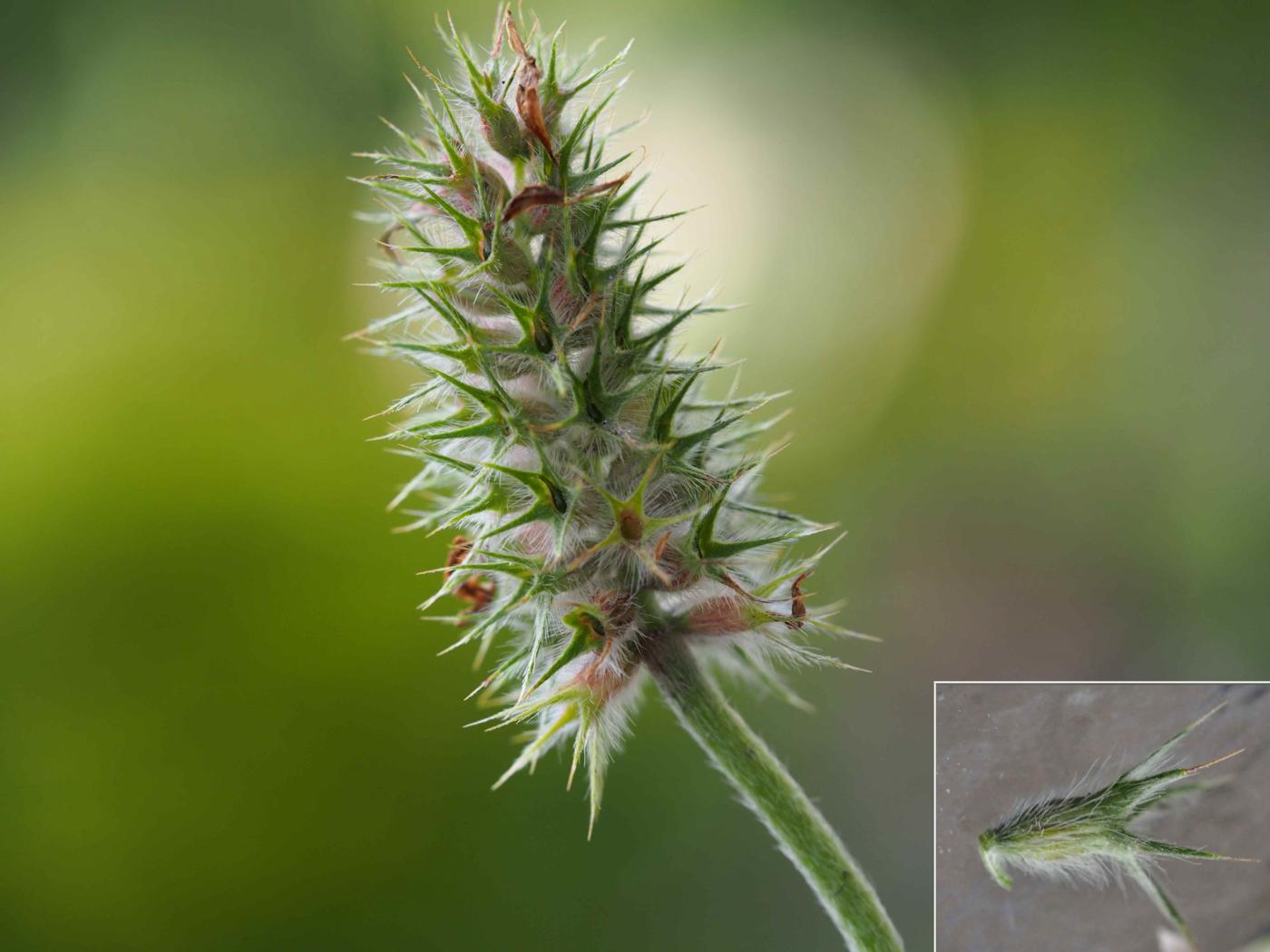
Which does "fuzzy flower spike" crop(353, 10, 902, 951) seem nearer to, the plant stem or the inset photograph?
the plant stem

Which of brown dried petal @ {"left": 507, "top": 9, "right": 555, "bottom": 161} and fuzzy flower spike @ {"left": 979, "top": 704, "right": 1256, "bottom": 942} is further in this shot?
fuzzy flower spike @ {"left": 979, "top": 704, "right": 1256, "bottom": 942}

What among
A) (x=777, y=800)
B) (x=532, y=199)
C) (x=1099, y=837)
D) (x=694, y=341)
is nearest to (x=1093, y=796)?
(x=1099, y=837)

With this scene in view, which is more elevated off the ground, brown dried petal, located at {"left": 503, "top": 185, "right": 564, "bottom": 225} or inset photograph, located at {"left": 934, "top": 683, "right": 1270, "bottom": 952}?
brown dried petal, located at {"left": 503, "top": 185, "right": 564, "bottom": 225}

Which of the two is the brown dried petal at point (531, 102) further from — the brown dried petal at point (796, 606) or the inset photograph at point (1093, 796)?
the inset photograph at point (1093, 796)

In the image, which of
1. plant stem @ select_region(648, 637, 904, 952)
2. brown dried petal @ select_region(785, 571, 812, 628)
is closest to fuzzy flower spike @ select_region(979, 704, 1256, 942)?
plant stem @ select_region(648, 637, 904, 952)

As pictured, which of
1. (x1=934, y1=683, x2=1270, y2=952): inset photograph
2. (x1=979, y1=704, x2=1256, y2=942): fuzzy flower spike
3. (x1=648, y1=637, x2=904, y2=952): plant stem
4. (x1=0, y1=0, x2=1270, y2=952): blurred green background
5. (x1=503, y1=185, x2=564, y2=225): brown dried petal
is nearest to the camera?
(x1=503, y1=185, x2=564, y2=225): brown dried petal

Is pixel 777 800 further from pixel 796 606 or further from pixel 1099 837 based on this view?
pixel 1099 837

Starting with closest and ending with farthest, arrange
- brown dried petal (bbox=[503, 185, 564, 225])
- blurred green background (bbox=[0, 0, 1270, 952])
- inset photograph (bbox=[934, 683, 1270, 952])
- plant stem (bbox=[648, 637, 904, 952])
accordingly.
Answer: brown dried petal (bbox=[503, 185, 564, 225]), plant stem (bbox=[648, 637, 904, 952]), inset photograph (bbox=[934, 683, 1270, 952]), blurred green background (bbox=[0, 0, 1270, 952])

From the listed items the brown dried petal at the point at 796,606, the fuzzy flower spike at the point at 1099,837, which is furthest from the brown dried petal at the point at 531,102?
the fuzzy flower spike at the point at 1099,837
